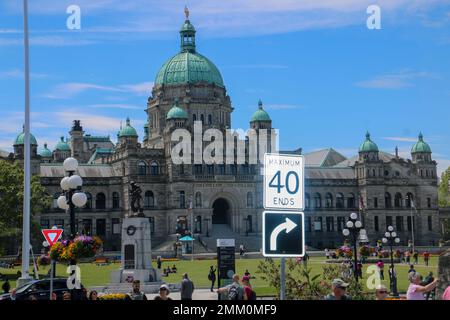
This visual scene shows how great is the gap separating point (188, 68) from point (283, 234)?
116708 mm

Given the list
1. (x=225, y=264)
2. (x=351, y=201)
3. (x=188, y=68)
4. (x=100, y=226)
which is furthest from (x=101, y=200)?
(x=225, y=264)

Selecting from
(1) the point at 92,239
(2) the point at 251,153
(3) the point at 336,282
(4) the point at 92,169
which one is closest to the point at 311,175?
(2) the point at 251,153

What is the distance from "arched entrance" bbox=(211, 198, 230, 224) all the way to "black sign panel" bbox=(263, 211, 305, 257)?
108404 mm

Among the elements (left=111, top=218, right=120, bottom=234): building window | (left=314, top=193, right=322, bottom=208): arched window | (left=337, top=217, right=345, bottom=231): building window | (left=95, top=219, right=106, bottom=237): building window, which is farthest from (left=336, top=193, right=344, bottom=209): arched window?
(left=95, top=219, right=106, bottom=237): building window

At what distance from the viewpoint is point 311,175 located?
130 m

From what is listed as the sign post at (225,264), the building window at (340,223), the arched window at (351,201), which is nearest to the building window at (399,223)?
the arched window at (351,201)

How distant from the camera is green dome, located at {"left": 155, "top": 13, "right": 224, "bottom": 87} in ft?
417

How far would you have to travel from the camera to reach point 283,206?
11.9 meters

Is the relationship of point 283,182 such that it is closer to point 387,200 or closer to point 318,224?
point 318,224

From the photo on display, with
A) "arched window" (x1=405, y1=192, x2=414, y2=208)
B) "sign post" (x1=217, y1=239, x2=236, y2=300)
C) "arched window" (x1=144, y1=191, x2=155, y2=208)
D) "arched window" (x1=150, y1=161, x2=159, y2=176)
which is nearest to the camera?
"sign post" (x1=217, y1=239, x2=236, y2=300)

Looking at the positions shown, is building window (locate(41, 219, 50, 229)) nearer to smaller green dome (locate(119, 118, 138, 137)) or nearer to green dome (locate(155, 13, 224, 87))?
smaller green dome (locate(119, 118, 138, 137))

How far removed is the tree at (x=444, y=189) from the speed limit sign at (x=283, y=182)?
13688 centimetres
